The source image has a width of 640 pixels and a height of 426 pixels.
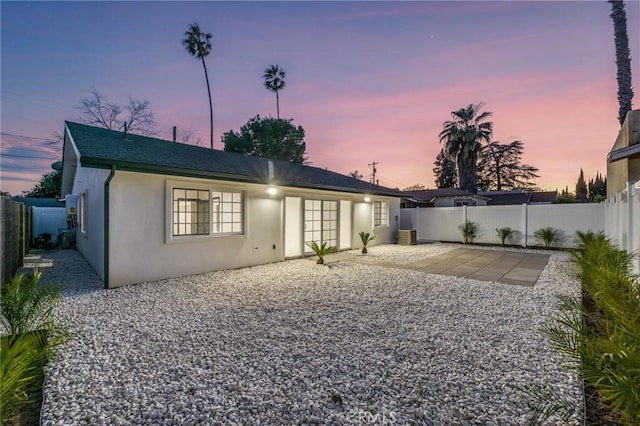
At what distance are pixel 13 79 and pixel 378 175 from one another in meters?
37.0

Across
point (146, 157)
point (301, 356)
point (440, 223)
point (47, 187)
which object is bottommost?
point (301, 356)

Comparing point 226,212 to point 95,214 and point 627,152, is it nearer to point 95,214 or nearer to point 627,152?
point 95,214

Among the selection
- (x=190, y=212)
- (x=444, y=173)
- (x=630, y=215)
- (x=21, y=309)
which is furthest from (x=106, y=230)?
(x=444, y=173)

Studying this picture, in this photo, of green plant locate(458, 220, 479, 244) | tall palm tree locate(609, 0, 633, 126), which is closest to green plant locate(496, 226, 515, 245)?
green plant locate(458, 220, 479, 244)

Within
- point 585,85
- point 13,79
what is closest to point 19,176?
point 13,79

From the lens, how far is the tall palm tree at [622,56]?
10.6 metres

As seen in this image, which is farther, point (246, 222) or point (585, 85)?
point (585, 85)

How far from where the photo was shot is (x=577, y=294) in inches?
224

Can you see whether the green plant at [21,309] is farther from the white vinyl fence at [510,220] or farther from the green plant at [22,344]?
the white vinyl fence at [510,220]

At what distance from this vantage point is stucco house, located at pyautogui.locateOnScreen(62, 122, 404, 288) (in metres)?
6.14

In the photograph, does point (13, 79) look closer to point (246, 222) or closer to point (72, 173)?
point (72, 173)

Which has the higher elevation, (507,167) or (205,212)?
(507,167)

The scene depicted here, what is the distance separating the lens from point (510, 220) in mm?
13391

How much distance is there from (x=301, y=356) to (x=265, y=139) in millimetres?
23126
